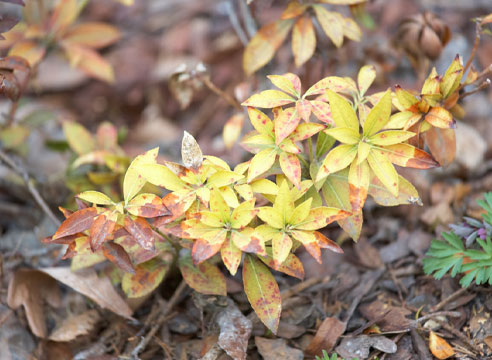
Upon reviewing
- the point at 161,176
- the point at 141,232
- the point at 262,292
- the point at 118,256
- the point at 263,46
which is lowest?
the point at 262,292

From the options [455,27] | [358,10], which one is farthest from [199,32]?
[455,27]

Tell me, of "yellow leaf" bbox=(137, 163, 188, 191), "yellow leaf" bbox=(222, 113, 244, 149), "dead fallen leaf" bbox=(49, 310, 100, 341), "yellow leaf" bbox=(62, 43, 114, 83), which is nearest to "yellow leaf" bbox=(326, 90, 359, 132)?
"yellow leaf" bbox=(137, 163, 188, 191)

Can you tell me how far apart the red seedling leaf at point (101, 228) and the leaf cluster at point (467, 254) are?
101 centimetres

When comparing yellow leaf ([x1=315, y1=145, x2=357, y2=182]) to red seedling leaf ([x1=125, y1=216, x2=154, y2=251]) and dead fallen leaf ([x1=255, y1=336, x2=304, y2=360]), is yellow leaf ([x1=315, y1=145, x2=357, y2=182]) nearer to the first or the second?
red seedling leaf ([x1=125, y1=216, x2=154, y2=251])

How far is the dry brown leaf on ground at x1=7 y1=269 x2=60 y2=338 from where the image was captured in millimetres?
1694

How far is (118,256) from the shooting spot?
1.41 m

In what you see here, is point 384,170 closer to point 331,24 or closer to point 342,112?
point 342,112

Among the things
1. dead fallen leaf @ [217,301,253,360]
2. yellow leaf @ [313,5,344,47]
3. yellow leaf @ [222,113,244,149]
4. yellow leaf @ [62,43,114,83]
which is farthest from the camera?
yellow leaf @ [62,43,114,83]

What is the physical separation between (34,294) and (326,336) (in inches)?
42.3

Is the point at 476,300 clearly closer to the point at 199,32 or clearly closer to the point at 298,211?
the point at 298,211

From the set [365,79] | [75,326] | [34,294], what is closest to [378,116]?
[365,79]

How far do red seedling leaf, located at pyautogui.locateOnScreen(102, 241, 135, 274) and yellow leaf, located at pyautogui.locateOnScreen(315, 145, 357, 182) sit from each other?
1.97ft

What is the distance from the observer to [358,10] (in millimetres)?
2076

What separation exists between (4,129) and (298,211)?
159cm
